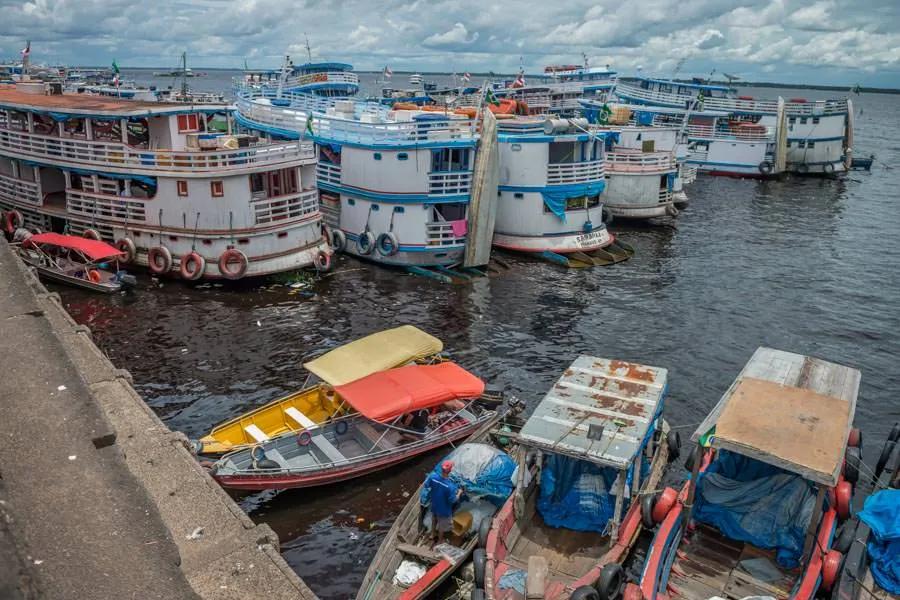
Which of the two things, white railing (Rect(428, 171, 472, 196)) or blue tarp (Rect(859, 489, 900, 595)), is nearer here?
blue tarp (Rect(859, 489, 900, 595))

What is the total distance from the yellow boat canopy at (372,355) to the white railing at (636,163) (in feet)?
82.8

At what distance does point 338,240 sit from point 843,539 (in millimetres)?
23809

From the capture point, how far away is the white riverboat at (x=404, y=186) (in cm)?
2955

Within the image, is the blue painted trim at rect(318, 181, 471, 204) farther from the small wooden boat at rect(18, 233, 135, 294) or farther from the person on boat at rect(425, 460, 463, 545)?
the person on boat at rect(425, 460, 463, 545)

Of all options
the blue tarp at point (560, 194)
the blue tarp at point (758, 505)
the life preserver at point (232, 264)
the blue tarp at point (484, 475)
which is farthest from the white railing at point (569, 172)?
the blue tarp at point (758, 505)

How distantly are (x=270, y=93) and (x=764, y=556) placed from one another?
47.4m

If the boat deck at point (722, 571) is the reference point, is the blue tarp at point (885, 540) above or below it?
above

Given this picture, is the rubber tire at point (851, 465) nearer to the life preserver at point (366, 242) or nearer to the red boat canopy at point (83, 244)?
the life preserver at point (366, 242)

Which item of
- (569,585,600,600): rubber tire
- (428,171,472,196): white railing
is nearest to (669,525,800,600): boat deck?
(569,585,600,600): rubber tire

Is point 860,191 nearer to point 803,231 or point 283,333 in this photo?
point 803,231

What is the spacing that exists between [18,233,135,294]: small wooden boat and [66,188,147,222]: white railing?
1.41 metres

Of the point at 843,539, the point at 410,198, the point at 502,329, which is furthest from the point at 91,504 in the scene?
the point at 410,198

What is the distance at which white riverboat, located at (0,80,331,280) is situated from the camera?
26094 millimetres

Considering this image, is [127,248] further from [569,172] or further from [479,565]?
[479,565]
